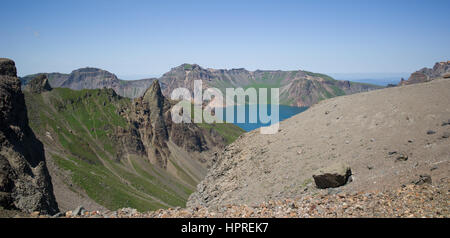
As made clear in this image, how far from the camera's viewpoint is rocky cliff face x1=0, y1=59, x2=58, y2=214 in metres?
34.4

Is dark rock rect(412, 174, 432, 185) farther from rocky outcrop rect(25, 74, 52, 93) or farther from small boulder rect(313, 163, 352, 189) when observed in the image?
rocky outcrop rect(25, 74, 52, 93)

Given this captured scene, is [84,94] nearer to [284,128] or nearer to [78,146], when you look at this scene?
[78,146]

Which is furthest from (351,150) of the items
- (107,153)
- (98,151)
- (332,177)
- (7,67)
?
(107,153)

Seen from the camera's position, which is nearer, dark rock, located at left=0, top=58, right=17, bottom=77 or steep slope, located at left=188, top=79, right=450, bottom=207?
steep slope, located at left=188, top=79, right=450, bottom=207

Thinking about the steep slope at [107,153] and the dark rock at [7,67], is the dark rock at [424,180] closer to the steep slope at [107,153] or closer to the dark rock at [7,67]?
the dark rock at [7,67]

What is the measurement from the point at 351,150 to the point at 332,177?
19.8 feet

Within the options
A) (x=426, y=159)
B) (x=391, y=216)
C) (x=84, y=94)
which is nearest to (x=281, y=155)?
(x=426, y=159)

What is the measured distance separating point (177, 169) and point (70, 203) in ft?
307

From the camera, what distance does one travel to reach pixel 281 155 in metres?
26.0

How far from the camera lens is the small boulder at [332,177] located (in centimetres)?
1738

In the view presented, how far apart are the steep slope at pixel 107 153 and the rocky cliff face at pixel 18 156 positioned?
35.4 meters

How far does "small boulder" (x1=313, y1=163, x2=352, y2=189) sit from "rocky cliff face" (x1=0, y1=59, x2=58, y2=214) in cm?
2741

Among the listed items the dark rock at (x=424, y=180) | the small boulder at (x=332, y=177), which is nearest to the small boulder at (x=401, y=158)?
the small boulder at (x=332, y=177)

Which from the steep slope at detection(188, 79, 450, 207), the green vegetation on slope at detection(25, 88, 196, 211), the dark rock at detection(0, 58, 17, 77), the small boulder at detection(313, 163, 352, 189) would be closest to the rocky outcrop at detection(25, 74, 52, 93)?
the green vegetation on slope at detection(25, 88, 196, 211)
